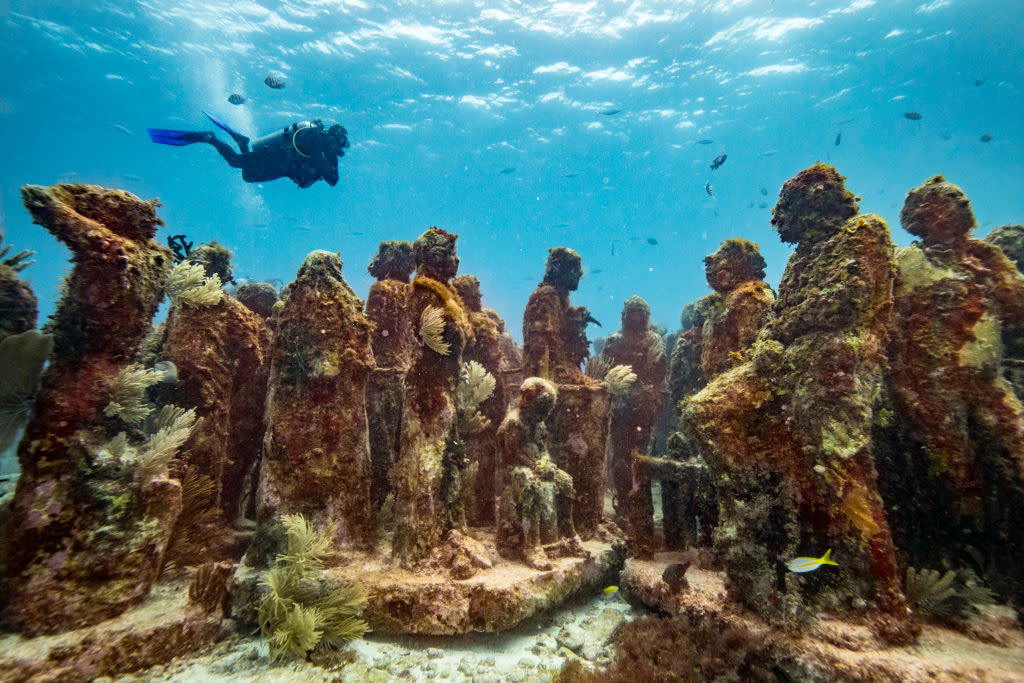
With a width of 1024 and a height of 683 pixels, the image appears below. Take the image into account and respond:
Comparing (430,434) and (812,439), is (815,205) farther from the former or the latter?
(430,434)

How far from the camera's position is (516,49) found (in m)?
35.1

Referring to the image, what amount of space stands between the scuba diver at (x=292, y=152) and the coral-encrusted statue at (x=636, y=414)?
942 cm

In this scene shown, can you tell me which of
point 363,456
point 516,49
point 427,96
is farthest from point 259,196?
point 363,456

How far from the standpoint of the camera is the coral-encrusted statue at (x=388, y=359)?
701 cm

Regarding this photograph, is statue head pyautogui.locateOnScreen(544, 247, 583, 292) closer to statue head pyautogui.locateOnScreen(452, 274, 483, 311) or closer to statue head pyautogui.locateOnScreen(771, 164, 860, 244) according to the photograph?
statue head pyautogui.locateOnScreen(452, 274, 483, 311)

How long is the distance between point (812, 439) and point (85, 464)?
24.0 feet

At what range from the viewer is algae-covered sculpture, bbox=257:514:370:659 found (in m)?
4.19

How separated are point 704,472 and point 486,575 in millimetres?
3466

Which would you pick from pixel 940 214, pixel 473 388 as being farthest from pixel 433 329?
pixel 940 214

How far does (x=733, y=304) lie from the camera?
6.78 meters

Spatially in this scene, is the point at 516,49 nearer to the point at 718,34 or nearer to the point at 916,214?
the point at 718,34

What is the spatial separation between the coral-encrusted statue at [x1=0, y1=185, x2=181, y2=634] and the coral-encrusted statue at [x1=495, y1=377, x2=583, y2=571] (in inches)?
161

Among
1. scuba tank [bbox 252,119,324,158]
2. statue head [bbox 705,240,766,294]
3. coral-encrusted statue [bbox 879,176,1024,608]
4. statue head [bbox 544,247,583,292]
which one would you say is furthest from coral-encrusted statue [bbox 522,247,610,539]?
scuba tank [bbox 252,119,324,158]

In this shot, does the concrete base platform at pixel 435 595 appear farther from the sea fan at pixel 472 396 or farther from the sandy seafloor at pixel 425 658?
the sea fan at pixel 472 396
